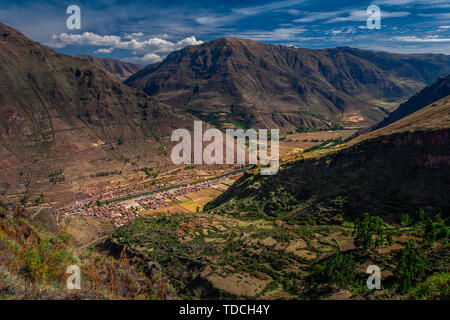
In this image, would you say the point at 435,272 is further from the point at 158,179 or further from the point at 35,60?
the point at 35,60

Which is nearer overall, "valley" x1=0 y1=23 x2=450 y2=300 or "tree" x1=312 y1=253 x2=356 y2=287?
"valley" x1=0 y1=23 x2=450 y2=300

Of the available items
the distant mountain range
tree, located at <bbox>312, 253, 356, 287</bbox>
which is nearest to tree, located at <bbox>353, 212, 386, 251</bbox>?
tree, located at <bbox>312, 253, 356, 287</bbox>

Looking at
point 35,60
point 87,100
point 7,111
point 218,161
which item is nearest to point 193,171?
point 218,161

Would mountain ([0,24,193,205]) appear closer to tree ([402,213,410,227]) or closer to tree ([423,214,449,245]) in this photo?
tree ([402,213,410,227])

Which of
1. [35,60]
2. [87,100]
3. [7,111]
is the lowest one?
[7,111]
